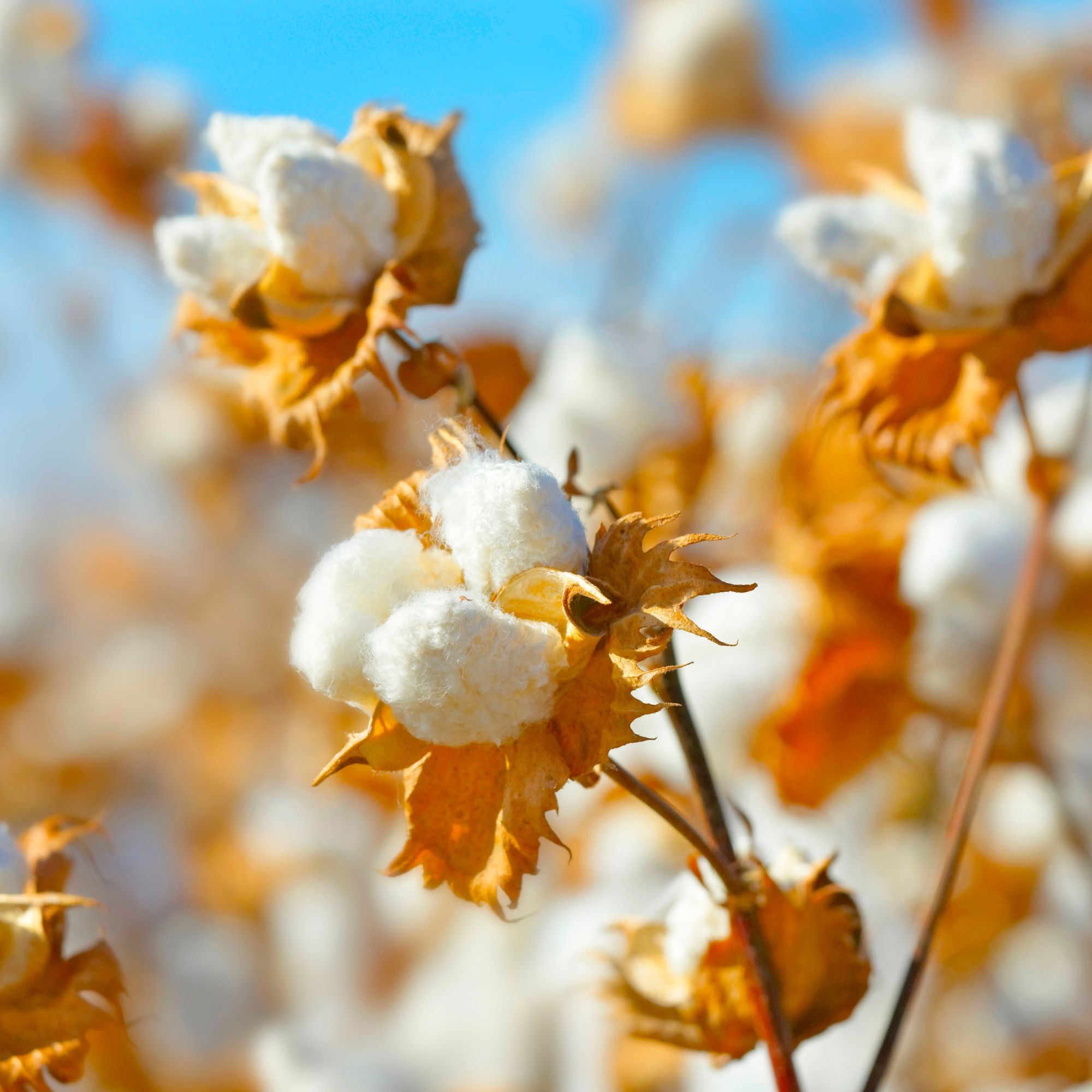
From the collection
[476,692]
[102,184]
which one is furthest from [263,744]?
[476,692]

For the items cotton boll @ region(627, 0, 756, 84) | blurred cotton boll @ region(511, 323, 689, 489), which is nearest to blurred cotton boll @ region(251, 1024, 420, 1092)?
blurred cotton boll @ region(511, 323, 689, 489)

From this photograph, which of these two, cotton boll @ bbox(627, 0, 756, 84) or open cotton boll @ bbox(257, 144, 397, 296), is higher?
cotton boll @ bbox(627, 0, 756, 84)

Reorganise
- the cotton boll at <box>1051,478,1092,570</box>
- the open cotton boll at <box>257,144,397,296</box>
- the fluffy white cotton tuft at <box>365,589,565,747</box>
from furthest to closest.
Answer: the cotton boll at <box>1051,478,1092,570</box> → the open cotton boll at <box>257,144,397,296</box> → the fluffy white cotton tuft at <box>365,589,565,747</box>

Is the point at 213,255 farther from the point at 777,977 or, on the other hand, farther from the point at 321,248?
the point at 777,977

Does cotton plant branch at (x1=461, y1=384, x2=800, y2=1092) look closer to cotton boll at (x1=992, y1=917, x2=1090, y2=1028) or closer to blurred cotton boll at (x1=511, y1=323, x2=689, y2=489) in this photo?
blurred cotton boll at (x1=511, y1=323, x2=689, y2=489)

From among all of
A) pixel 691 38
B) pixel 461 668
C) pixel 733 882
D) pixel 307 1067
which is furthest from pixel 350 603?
pixel 691 38
